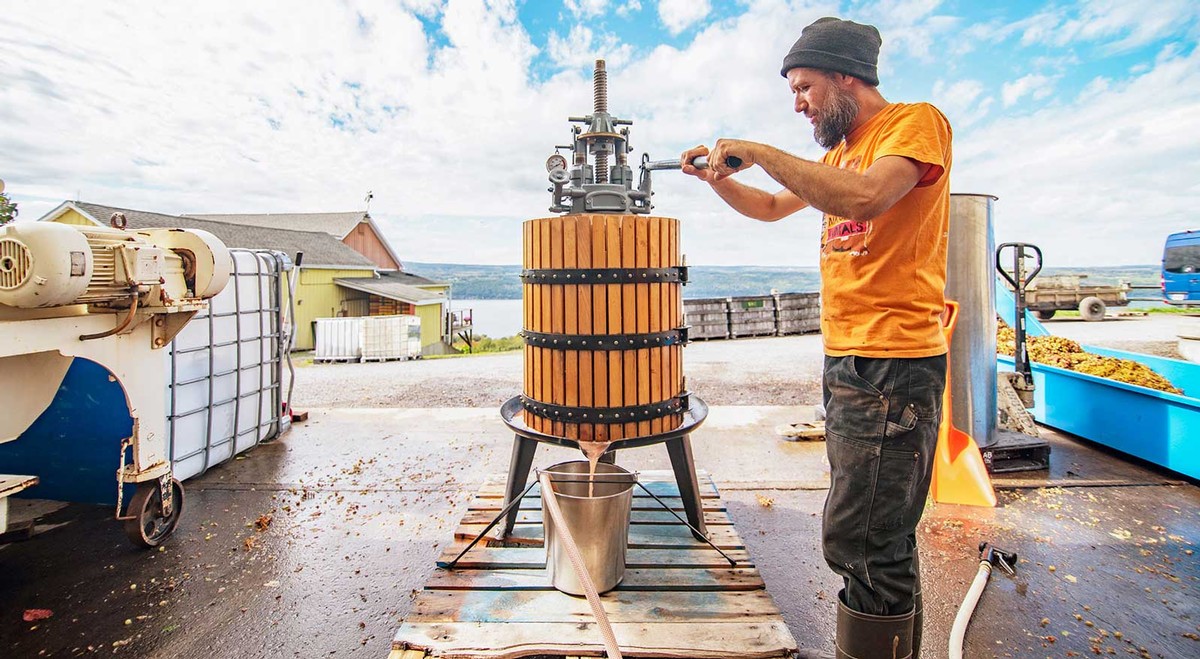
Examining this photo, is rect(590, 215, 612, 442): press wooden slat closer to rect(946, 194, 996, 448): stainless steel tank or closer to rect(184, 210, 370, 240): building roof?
rect(946, 194, 996, 448): stainless steel tank

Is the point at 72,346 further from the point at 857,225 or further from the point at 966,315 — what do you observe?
the point at 966,315

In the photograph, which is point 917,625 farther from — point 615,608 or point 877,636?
point 615,608

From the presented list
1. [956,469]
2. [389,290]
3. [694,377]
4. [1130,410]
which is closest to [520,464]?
[956,469]

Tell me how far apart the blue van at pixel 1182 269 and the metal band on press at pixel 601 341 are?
2272cm

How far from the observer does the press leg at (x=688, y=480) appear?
117 inches

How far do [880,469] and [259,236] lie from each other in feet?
88.1

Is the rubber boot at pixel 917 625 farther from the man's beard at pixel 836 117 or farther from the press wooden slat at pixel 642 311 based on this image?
the man's beard at pixel 836 117

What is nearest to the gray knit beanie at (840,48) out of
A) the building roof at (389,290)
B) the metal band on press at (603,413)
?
the metal band on press at (603,413)

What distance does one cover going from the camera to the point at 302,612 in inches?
109

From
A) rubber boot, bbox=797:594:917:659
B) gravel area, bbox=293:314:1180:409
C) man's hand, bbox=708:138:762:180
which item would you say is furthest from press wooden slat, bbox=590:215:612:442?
gravel area, bbox=293:314:1180:409

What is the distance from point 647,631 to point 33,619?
111 inches

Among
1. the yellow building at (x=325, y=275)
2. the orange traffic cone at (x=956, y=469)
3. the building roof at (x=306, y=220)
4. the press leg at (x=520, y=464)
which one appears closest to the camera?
the press leg at (x=520, y=464)

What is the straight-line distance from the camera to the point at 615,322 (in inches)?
98.7

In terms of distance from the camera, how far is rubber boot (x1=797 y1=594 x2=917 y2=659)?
188 cm
